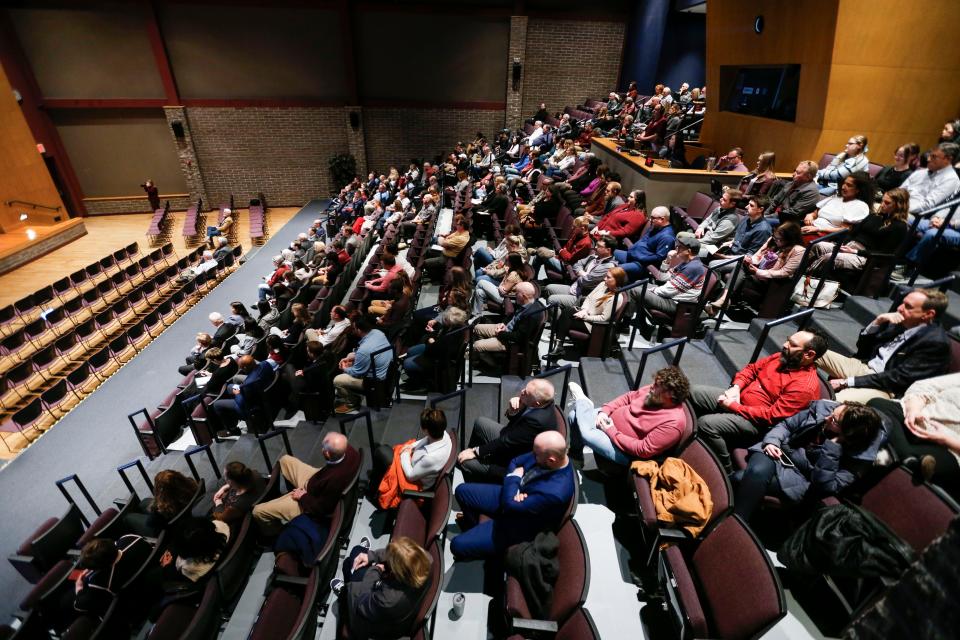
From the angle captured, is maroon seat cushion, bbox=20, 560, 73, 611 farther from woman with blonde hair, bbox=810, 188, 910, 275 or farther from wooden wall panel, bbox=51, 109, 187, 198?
wooden wall panel, bbox=51, 109, 187, 198

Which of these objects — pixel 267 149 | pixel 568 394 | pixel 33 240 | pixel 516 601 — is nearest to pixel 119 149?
pixel 33 240

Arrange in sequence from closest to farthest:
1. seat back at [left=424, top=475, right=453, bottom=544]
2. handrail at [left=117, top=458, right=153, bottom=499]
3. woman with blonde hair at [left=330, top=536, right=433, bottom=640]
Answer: woman with blonde hair at [left=330, top=536, right=433, bottom=640] → seat back at [left=424, top=475, right=453, bottom=544] → handrail at [left=117, top=458, right=153, bottom=499]

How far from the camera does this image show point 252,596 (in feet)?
9.95

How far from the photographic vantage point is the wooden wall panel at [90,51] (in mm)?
12734

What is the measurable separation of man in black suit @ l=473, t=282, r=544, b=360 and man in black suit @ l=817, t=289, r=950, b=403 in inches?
82.9

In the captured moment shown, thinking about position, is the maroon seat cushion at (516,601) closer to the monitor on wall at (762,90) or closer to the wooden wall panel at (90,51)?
the monitor on wall at (762,90)

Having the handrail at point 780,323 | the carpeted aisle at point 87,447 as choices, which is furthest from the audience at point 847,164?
the carpeted aisle at point 87,447

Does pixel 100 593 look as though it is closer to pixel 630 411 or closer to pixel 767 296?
pixel 630 411

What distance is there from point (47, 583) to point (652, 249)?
5796 mm

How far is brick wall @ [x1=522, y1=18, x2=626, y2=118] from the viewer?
13.9 m

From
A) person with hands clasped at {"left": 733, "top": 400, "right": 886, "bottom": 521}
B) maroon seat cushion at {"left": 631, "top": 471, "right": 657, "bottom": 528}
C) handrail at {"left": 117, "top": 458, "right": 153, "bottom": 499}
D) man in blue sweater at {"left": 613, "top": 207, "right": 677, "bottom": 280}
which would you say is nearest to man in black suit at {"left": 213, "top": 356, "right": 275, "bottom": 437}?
handrail at {"left": 117, "top": 458, "right": 153, "bottom": 499}

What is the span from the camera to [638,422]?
9.53 feet

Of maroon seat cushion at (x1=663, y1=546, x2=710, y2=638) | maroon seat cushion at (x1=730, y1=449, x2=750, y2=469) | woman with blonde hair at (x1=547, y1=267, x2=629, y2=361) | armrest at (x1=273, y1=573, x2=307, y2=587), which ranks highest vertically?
woman with blonde hair at (x1=547, y1=267, x2=629, y2=361)

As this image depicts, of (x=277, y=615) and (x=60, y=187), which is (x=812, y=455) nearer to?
(x=277, y=615)
